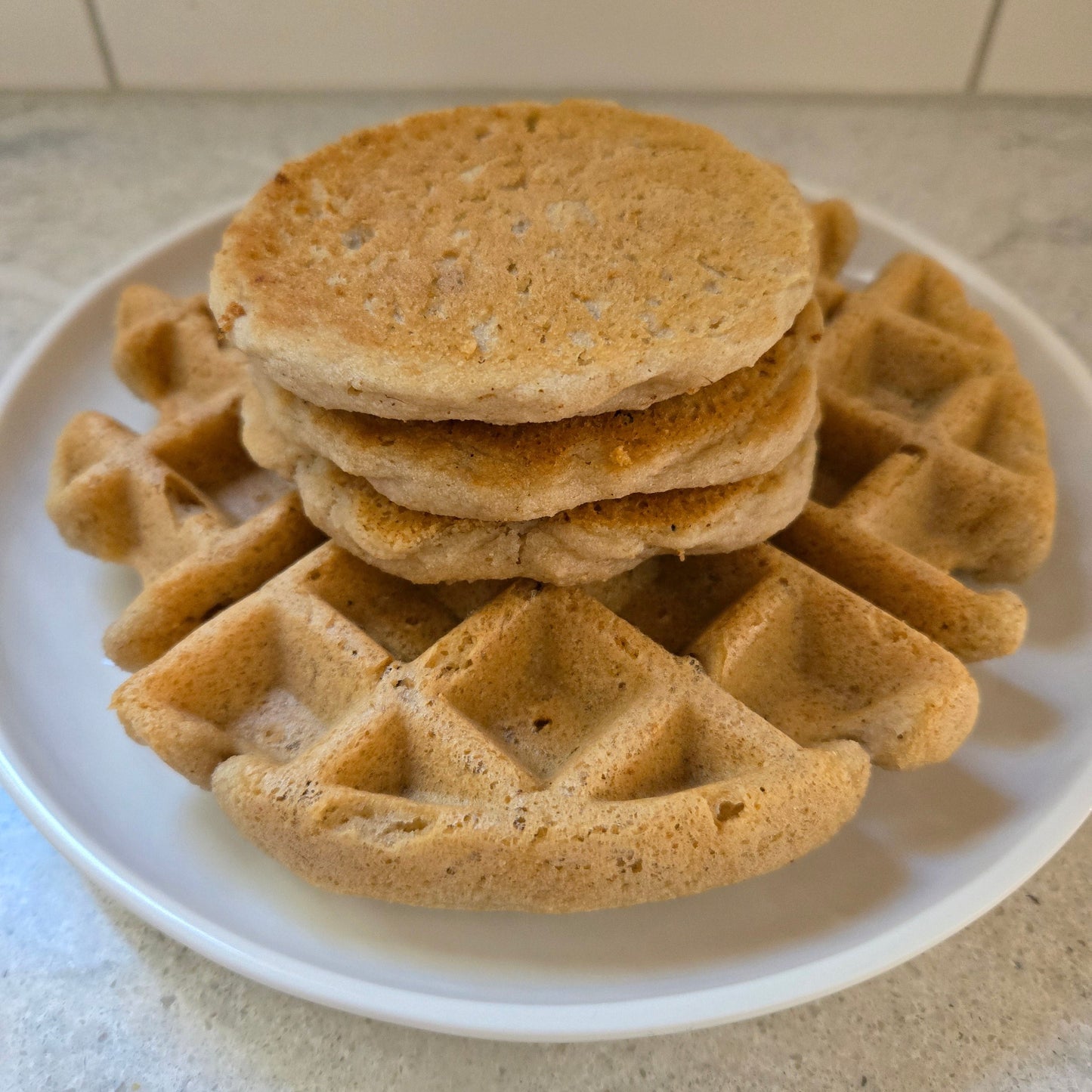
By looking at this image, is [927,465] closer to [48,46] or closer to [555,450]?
[555,450]

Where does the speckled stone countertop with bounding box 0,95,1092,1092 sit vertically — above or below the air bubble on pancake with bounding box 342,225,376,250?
below

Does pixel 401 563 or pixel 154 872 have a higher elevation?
pixel 401 563

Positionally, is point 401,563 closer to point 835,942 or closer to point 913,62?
point 835,942

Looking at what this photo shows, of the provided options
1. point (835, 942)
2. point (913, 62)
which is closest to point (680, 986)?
point (835, 942)

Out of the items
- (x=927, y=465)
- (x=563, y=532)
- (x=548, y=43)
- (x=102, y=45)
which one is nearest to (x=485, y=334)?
(x=563, y=532)

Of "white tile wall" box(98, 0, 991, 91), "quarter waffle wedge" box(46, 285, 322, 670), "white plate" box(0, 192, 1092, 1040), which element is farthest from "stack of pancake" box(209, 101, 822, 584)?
"white tile wall" box(98, 0, 991, 91)

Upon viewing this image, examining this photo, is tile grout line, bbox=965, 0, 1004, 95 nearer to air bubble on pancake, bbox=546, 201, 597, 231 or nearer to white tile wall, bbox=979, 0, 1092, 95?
white tile wall, bbox=979, 0, 1092, 95
